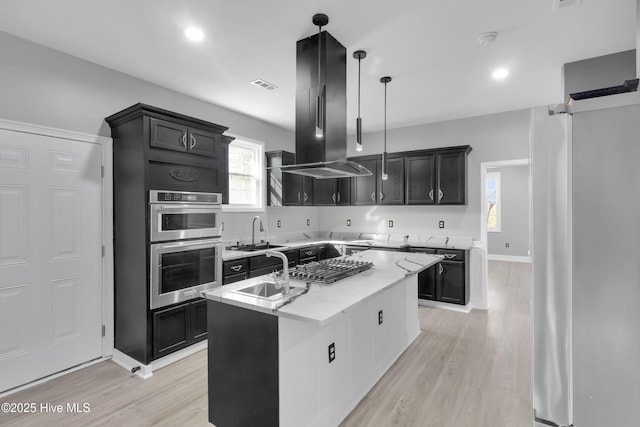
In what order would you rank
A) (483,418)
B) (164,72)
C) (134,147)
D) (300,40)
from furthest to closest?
(164,72) < (134,147) < (300,40) < (483,418)

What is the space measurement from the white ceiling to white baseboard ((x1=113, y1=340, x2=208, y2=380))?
2.84 meters

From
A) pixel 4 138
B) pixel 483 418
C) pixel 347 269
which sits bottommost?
pixel 483 418

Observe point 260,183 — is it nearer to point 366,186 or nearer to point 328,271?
point 366,186

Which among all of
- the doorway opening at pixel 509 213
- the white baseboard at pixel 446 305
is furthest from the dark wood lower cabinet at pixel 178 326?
the doorway opening at pixel 509 213

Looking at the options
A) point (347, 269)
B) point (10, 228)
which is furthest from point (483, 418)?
point (10, 228)

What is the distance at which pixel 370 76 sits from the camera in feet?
11.1

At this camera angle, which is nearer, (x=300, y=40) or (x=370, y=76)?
(x=300, y=40)

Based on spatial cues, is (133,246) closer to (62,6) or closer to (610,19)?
(62,6)

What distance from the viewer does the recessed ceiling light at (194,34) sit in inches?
98.0

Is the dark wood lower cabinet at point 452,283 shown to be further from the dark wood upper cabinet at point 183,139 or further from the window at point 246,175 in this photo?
the dark wood upper cabinet at point 183,139

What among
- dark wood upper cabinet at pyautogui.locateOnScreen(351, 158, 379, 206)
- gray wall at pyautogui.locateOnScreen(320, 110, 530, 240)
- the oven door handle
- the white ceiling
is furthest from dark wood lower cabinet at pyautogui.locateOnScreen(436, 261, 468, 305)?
the oven door handle

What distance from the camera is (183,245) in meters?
3.07

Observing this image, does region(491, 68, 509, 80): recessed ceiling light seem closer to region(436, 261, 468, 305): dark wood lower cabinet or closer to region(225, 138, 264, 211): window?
region(436, 261, 468, 305): dark wood lower cabinet

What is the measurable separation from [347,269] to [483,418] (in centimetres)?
140
